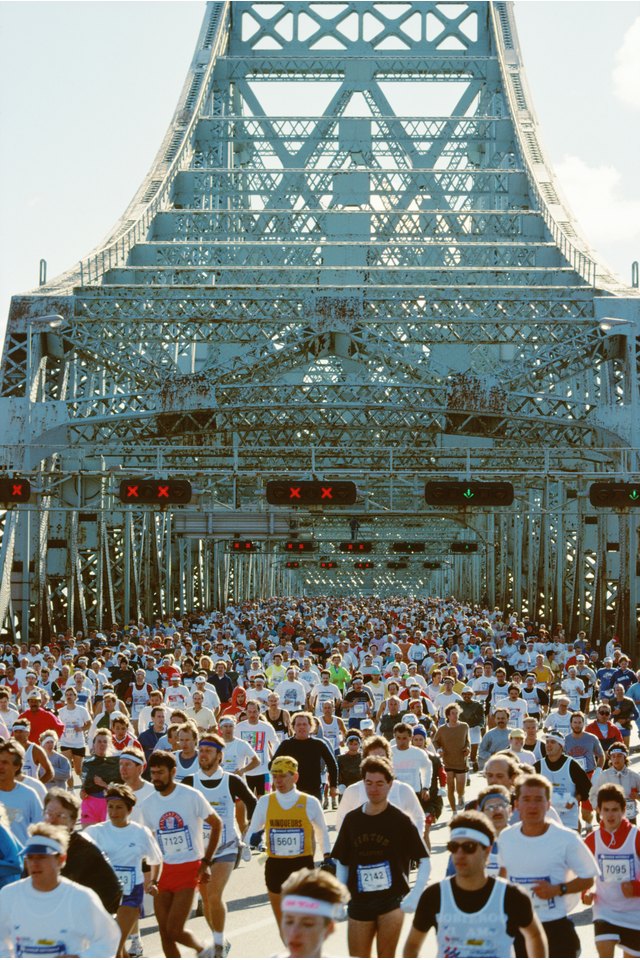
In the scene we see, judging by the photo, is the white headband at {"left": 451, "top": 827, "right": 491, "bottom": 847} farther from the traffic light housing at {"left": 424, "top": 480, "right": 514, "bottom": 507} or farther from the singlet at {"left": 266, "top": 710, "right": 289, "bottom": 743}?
the traffic light housing at {"left": 424, "top": 480, "right": 514, "bottom": 507}

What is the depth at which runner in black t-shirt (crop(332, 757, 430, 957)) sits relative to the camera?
1048 cm

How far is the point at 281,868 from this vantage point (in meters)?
12.2

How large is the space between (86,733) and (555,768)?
867 cm

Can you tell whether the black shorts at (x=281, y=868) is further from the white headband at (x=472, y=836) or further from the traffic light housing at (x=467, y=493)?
the traffic light housing at (x=467, y=493)

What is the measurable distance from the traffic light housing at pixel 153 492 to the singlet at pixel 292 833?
24.4 m

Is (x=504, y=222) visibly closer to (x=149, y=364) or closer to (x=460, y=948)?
(x=149, y=364)

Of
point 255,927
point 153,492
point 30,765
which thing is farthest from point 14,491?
point 255,927

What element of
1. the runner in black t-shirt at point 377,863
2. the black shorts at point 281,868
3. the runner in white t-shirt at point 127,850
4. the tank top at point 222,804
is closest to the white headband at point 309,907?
the runner in black t-shirt at point 377,863

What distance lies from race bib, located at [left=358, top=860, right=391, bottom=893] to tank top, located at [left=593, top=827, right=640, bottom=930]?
1.24 meters

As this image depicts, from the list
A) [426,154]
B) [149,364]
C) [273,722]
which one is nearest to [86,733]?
[273,722]

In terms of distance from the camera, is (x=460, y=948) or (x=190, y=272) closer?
(x=460, y=948)

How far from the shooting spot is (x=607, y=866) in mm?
10938

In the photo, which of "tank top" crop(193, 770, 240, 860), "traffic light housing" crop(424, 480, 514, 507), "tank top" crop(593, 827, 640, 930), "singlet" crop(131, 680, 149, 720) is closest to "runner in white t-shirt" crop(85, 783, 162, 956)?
"tank top" crop(193, 770, 240, 860)

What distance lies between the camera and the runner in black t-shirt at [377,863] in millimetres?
10484
